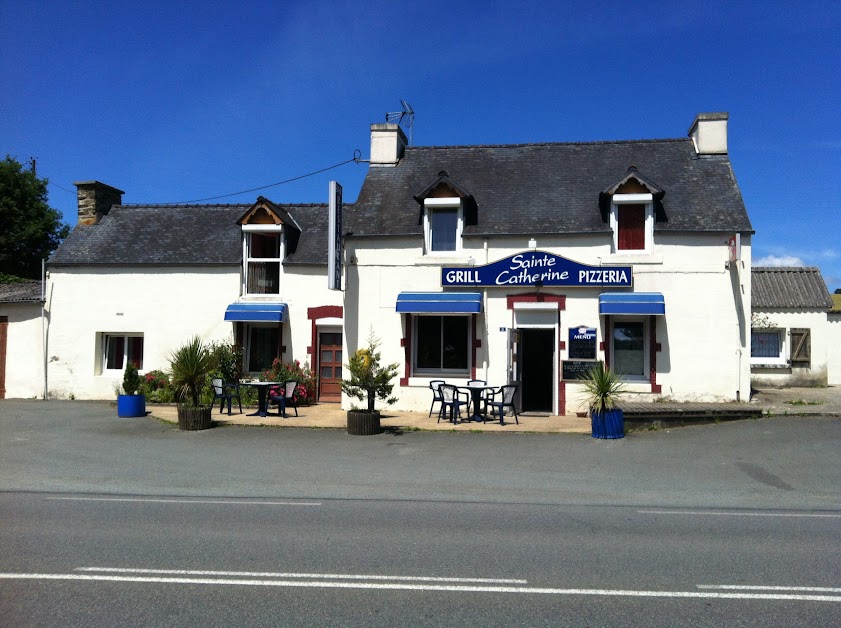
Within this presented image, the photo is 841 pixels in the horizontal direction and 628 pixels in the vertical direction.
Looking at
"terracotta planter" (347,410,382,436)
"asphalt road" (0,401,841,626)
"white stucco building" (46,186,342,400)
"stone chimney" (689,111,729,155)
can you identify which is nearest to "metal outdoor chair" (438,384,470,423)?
"terracotta planter" (347,410,382,436)

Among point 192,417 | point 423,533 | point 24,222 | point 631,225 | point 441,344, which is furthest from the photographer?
point 24,222

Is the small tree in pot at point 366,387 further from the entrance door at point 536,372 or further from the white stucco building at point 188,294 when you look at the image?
the white stucco building at point 188,294

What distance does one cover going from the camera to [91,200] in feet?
73.5

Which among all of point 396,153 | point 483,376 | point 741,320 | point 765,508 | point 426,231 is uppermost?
point 396,153

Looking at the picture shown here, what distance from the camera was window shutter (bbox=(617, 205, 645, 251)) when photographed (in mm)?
17125

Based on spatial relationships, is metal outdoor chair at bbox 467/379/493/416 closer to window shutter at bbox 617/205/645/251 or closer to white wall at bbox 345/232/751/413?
white wall at bbox 345/232/751/413

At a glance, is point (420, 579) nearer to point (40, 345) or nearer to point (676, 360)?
point (676, 360)

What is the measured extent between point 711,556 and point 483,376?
11264mm

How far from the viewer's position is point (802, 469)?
1088 centimetres

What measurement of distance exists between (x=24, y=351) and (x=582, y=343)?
16719 mm

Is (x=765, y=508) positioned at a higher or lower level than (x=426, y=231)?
lower

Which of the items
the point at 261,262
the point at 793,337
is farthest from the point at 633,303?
the point at 261,262

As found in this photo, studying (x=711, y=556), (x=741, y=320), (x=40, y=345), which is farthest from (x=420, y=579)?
(x=40, y=345)

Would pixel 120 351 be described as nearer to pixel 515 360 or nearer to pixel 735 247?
pixel 515 360
